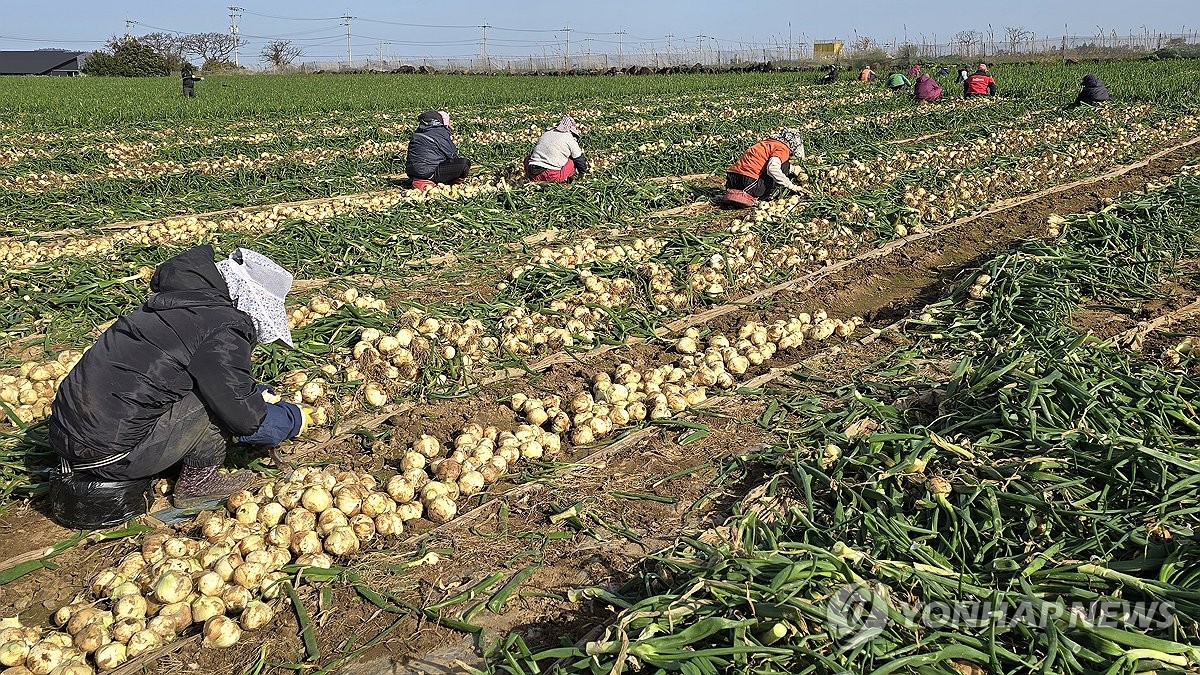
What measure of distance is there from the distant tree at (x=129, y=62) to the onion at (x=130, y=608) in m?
52.5

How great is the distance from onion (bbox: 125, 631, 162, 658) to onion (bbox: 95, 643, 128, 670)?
27 mm

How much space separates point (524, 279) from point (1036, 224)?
4.93 metres

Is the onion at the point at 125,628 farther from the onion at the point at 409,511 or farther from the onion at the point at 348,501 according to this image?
the onion at the point at 409,511

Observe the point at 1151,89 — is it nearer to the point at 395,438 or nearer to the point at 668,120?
the point at 668,120

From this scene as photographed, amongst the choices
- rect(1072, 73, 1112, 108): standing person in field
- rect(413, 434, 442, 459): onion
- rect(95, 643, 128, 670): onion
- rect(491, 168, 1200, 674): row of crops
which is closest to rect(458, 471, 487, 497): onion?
rect(413, 434, 442, 459): onion

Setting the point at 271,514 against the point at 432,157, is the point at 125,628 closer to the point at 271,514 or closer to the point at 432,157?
the point at 271,514

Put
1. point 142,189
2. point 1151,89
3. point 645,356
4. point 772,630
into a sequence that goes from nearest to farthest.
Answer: point 772,630 < point 645,356 < point 142,189 < point 1151,89

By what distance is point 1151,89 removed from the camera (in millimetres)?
17750

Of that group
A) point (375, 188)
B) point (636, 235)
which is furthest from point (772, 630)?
point (375, 188)

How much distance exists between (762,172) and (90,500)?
6616 mm

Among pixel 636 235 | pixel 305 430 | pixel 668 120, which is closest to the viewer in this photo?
pixel 305 430

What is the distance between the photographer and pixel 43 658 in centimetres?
239

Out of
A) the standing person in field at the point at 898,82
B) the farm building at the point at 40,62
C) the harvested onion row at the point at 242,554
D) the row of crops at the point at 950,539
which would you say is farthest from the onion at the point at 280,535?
the farm building at the point at 40,62

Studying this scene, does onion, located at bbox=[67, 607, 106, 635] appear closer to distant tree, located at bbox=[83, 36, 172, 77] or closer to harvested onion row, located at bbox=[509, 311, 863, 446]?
harvested onion row, located at bbox=[509, 311, 863, 446]
